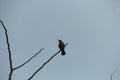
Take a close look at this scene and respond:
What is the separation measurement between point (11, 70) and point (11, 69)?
27 mm

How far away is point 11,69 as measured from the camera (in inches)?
264

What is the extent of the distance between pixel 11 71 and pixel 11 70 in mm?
39

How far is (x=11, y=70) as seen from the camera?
6695 millimetres

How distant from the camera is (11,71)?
6.66 meters

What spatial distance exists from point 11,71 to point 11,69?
6 centimetres
